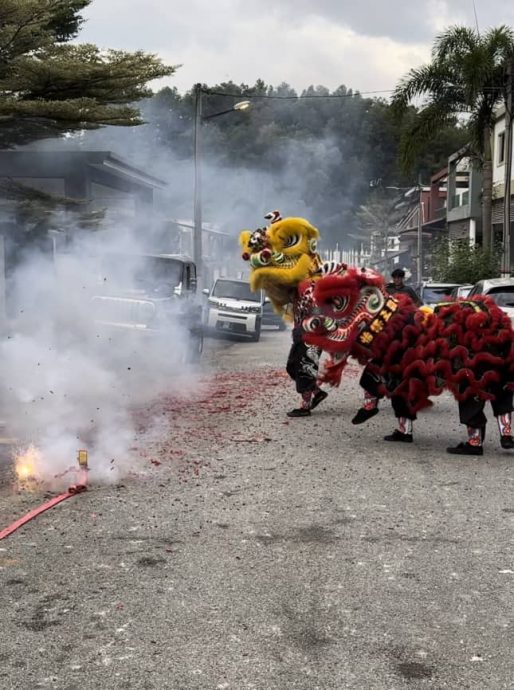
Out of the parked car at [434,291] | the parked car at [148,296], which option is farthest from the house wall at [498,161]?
the parked car at [148,296]

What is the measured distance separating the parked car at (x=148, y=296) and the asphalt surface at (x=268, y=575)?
14.9 feet

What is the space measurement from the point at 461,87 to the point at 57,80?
14389mm

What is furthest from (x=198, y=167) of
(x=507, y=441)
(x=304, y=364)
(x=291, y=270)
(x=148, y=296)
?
(x=507, y=441)

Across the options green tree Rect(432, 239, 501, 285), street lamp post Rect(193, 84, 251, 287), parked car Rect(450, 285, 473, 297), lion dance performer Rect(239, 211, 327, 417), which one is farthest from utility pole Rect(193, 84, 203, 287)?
lion dance performer Rect(239, 211, 327, 417)

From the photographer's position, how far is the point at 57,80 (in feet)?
42.7

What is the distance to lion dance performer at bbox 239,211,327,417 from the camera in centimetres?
946

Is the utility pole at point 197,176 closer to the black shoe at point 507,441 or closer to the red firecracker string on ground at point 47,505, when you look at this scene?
the black shoe at point 507,441

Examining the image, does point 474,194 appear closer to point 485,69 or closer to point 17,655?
point 485,69

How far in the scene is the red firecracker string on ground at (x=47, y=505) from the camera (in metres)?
5.27

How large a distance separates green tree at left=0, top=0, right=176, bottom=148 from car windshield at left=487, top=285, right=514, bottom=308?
20.6ft

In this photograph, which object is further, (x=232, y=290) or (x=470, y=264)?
(x=470, y=264)

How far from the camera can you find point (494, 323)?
7.76m

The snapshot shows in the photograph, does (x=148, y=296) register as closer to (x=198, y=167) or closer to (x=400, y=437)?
(x=400, y=437)

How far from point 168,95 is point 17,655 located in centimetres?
2663
